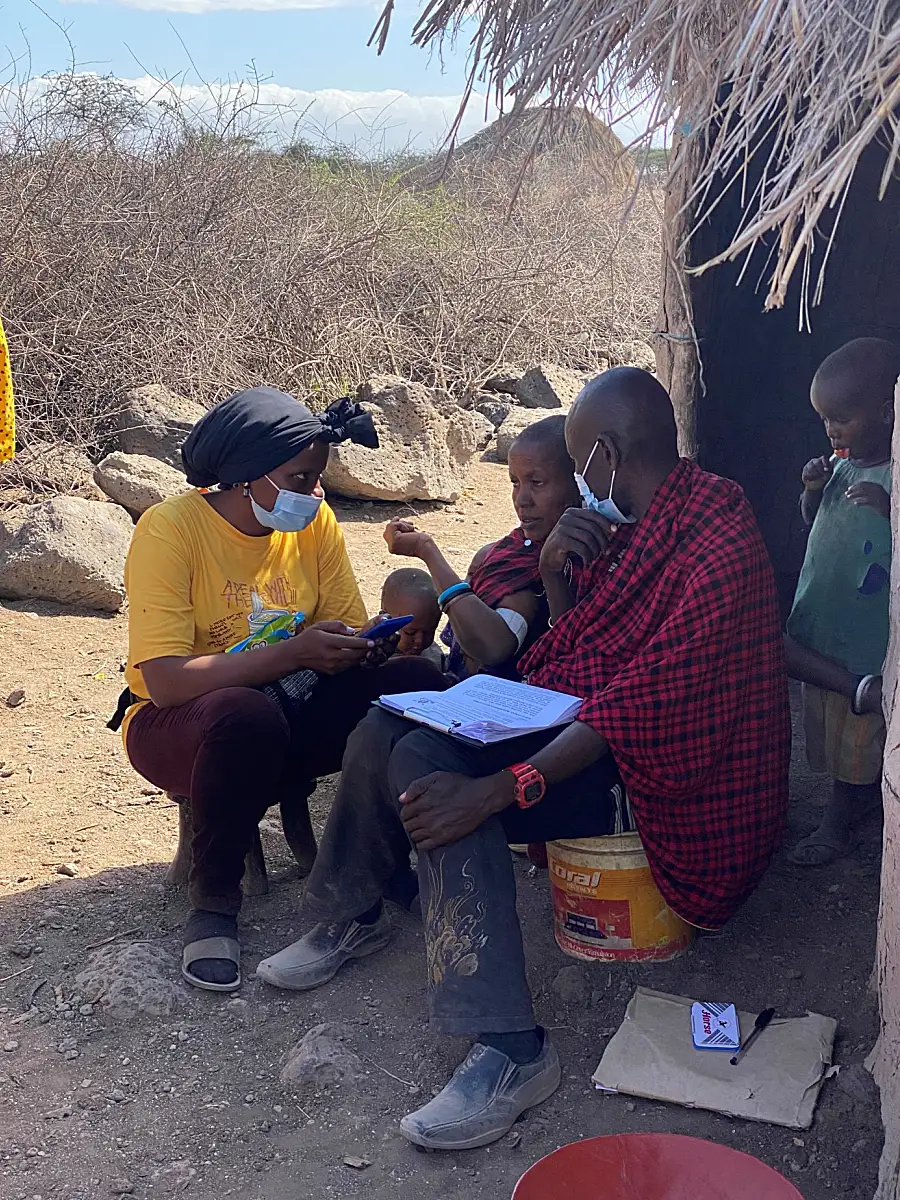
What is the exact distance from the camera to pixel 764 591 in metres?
2.65

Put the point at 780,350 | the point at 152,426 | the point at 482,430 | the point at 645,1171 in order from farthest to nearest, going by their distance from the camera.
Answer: the point at 482,430
the point at 152,426
the point at 780,350
the point at 645,1171

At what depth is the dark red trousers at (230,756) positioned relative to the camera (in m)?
2.92

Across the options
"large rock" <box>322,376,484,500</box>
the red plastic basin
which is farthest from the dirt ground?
"large rock" <box>322,376,484,500</box>

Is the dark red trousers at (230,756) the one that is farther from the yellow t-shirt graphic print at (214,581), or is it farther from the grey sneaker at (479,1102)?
the grey sneaker at (479,1102)

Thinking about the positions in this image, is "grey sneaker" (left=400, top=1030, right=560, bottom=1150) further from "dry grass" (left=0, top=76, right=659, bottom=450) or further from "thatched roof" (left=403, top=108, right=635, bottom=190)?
"dry grass" (left=0, top=76, right=659, bottom=450)

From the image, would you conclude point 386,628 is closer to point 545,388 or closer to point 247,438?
point 247,438

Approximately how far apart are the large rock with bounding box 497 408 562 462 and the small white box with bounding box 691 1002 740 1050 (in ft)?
21.0

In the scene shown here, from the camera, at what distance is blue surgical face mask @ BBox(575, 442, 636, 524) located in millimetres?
2797

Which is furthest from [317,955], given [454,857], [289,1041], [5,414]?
[5,414]

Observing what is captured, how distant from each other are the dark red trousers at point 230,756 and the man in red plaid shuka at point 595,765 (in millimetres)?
239

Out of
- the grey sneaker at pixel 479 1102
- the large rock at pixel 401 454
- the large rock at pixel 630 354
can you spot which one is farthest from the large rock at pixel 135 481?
the large rock at pixel 630 354

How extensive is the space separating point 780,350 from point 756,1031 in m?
2.86

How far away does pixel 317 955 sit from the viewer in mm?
2906

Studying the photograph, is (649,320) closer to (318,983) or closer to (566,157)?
(566,157)
